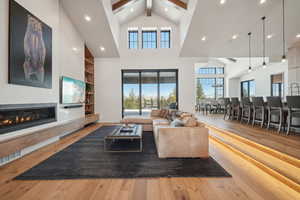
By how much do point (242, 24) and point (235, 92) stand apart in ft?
24.4

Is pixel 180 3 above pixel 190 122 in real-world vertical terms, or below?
above

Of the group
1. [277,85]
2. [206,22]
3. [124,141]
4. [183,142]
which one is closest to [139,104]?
[124,141]

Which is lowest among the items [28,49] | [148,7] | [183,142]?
[183,142]

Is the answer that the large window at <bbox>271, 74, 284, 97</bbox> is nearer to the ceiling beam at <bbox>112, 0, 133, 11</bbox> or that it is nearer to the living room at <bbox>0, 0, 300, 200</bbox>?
the living room at <bbox>0, 0, 300, 200</bbox>

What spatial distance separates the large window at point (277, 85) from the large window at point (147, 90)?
5.54 meters

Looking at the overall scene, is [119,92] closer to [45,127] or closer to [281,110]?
[45,127]

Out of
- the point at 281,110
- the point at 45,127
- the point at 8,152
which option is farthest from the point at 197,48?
the point at 8,152

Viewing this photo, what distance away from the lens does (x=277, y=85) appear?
8.19m

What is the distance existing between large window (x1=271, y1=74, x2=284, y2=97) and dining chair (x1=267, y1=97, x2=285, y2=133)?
4.40 meters

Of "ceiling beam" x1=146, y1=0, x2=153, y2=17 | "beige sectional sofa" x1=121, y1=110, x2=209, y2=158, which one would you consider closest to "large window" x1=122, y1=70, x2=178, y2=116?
"ceiling beam" x1=146, y1=0, x2=153, y2=17

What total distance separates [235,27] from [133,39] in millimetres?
4339

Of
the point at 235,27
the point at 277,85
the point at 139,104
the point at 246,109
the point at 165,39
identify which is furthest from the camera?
the point at 277,85

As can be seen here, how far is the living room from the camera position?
7.01 feet

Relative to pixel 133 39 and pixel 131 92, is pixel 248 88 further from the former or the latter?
pixel 133 39
